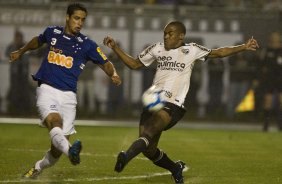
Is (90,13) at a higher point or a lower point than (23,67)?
higher

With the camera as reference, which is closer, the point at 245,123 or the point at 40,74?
the point at 40,74

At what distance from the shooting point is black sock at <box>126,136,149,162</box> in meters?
8.75

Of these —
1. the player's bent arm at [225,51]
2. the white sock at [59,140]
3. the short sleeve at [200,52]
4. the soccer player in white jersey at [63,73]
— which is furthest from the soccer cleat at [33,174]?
the player's bent arm at [225,51]

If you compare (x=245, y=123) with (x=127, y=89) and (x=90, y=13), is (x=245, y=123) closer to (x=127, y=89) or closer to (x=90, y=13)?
(x=127, y=89)

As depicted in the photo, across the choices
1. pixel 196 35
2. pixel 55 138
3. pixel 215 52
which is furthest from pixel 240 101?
pixel 55 138

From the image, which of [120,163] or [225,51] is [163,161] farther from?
[225,51]

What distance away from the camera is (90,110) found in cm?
2272

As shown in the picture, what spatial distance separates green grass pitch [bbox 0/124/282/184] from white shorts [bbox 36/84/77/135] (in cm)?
75

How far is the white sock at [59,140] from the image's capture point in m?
8.58

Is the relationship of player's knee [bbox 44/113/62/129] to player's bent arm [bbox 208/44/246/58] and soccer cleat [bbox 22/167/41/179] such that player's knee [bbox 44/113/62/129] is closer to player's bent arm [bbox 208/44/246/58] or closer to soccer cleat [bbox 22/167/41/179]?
soccer cleat [bbox 22/167/41/179]

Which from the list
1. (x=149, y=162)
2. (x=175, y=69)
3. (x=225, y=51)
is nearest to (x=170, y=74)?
(x=175, y=69)

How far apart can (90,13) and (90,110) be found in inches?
112

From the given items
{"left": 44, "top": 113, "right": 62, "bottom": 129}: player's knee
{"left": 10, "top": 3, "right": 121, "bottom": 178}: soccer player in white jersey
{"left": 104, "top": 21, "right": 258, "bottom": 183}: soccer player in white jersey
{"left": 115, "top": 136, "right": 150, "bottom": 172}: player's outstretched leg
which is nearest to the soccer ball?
{"left": 104, "top": 21, "right": 258, "bottom": 183}: soccer player in white jersey

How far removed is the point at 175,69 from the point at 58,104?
4.79 ft
